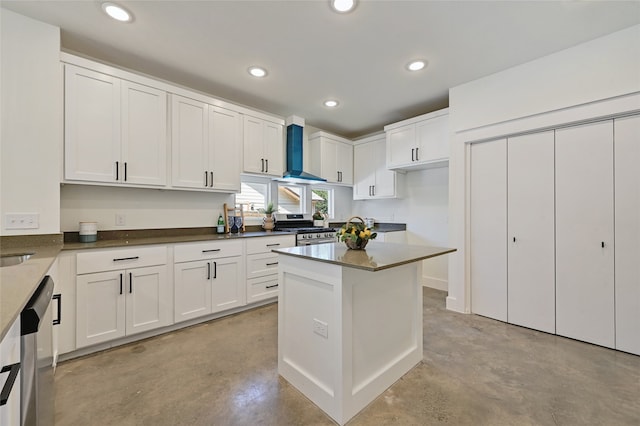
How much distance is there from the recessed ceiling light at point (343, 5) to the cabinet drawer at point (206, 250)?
2.40 metres

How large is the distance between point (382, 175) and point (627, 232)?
2.81m

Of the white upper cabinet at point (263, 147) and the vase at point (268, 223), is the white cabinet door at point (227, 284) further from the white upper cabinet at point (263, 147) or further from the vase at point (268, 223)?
the white upper cabinet at point (263, 147)

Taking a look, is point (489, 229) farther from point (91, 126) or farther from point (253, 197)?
point (91, 126)

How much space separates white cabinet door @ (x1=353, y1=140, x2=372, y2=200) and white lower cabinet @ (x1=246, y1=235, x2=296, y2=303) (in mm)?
1954

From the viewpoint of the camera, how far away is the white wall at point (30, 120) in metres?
1.95

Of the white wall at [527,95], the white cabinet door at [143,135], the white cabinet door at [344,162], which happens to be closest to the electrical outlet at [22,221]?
the white cabinet door at [143,135]

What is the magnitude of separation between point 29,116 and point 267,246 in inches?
92.0

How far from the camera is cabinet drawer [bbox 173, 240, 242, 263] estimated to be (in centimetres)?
261

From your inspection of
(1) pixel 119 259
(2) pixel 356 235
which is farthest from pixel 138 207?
(2) pixel 356 235

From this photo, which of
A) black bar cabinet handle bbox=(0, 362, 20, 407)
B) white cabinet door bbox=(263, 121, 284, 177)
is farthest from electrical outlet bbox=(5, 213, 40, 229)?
white cabinet door bbox=(263, 121, 284, 177)

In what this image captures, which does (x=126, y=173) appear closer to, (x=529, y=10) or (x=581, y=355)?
(x=529, y=10)

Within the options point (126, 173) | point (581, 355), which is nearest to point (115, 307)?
point (126, 173)

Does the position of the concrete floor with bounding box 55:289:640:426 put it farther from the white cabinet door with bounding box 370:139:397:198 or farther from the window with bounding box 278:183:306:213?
the white cabinet door with bounding box 370:139:397:198

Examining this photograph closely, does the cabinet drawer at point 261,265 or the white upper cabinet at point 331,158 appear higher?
the white upper cabinet at point 331,158
